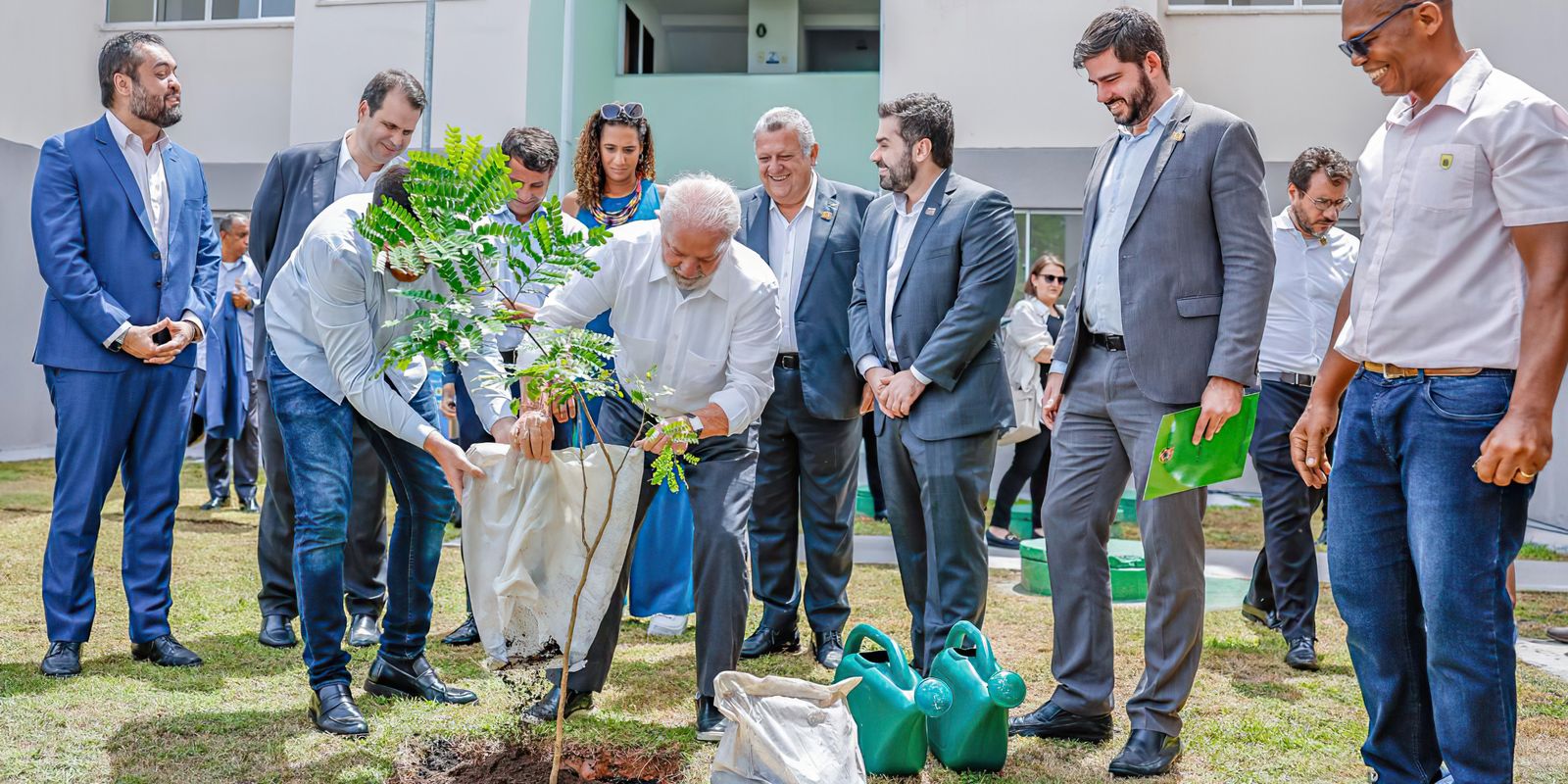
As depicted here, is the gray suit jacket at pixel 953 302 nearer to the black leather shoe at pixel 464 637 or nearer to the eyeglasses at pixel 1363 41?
the eyeglasses at pixel 1363 41

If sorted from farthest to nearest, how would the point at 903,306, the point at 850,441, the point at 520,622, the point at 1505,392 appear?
the point at 850,441, the point at 903,306, the point at 520,622, the point at 1505,392

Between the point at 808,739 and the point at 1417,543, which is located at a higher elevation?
the point at 1417,543

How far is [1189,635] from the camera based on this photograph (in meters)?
3.32

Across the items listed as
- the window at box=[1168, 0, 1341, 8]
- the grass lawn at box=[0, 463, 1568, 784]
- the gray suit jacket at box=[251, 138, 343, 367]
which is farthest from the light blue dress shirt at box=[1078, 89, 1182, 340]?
the window at box=[1168, 0, 1341, 8]

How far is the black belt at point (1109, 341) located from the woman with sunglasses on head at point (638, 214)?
6.27 ft

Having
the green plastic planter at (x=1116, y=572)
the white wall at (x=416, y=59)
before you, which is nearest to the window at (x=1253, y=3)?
the white wall at (x=416, y=59)

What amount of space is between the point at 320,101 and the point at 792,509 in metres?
9.41

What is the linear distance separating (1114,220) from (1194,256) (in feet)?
0.92

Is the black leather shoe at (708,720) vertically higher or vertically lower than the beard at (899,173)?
lower

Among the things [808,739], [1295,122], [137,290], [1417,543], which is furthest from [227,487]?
[1295,122]

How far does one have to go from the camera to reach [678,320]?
3.54m

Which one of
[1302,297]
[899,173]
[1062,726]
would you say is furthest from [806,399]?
[1302,297]

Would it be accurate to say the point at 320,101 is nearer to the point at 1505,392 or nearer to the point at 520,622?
the point at 520,622

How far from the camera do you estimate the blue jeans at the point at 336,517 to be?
346 centimetres
